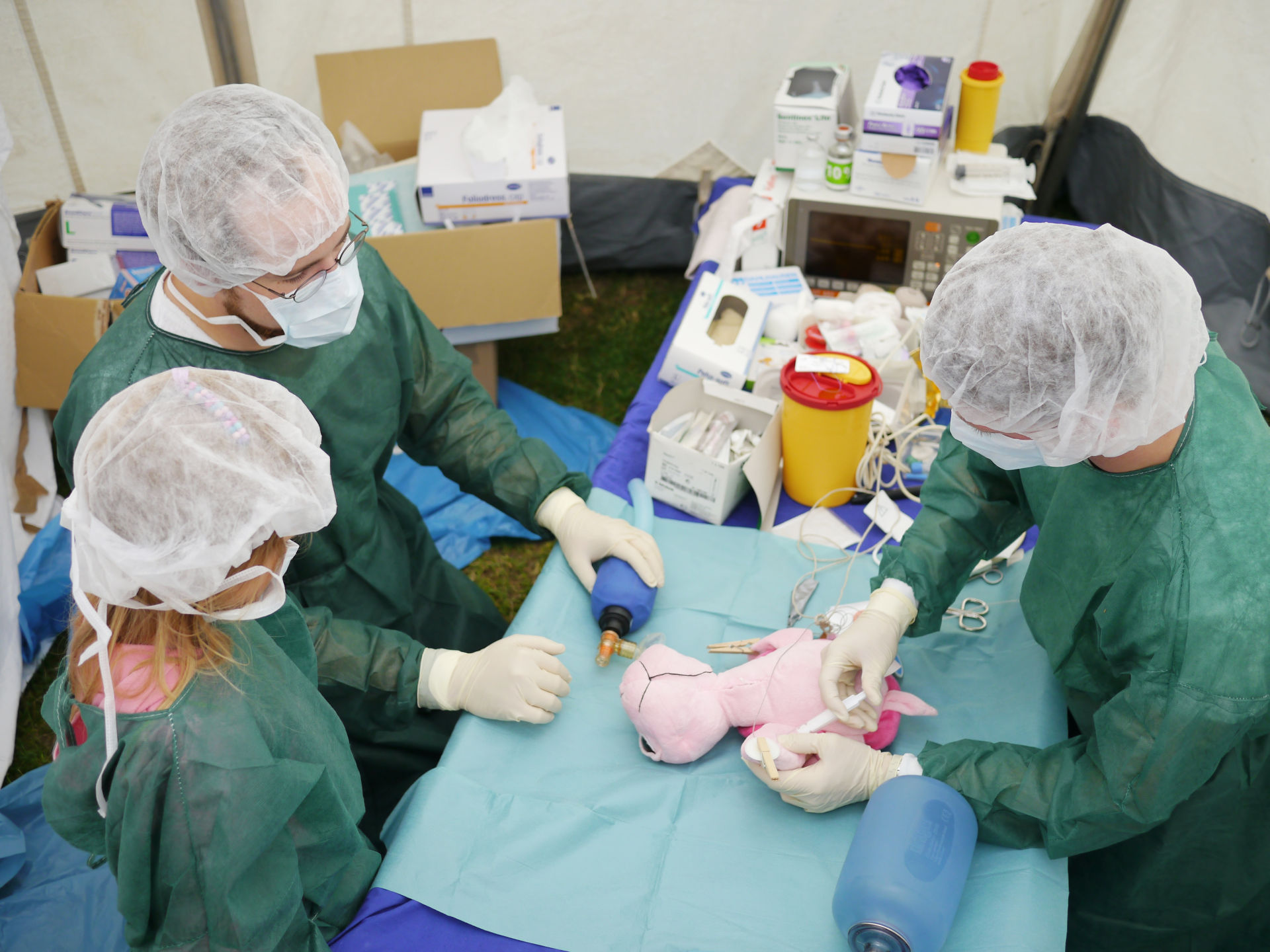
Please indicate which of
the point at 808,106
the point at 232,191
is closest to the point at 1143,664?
the point at 232,191

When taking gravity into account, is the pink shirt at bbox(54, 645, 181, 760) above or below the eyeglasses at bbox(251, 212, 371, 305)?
below

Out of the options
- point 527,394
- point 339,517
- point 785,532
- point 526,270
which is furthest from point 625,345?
point 339,517

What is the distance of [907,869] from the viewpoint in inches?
52.1

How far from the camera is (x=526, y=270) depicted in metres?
3.34

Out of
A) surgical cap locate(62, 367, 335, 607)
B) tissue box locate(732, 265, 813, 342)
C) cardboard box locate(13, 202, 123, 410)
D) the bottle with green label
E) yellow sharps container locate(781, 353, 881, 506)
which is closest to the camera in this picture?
surgical cap locate(62, 367, 335, 607)

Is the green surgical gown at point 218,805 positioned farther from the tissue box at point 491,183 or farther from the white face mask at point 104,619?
the tissue box at point 491,183

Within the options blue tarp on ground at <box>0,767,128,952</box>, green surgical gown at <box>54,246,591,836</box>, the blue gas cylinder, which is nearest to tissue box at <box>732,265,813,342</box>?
green surgical gown at <box>54,246,591,836</box>

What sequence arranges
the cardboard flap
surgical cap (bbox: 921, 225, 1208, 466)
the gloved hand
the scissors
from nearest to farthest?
surgical cap (bbox: 921, 225, 1208, 466)
the gloved hand
the scissors
the cardboard flap

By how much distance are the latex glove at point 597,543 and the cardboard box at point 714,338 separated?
1.73 ft

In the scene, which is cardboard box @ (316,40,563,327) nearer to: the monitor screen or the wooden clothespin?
the monitor screen

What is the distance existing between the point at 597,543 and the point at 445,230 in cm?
167

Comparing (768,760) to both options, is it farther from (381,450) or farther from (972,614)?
(381,450)

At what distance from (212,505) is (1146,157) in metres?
3.84

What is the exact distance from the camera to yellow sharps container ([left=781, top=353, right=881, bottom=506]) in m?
2.04
